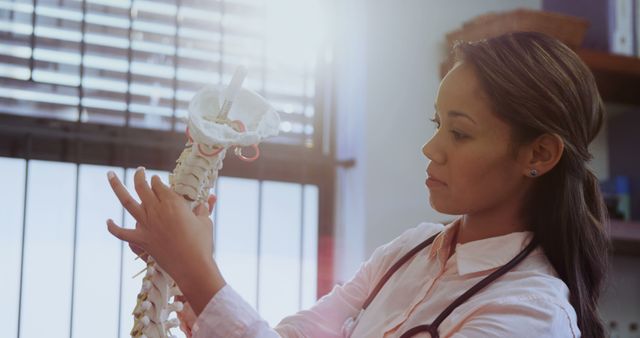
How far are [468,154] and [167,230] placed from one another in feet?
1.34

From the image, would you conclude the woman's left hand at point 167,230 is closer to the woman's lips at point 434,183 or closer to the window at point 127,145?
the woman's lips at point 434,183

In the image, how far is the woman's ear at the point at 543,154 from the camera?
1.19 m

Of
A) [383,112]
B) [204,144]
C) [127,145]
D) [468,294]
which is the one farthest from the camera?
[383,112]

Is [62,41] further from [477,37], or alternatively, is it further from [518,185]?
[518,185]

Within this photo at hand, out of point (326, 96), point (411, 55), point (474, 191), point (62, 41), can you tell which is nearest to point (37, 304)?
point (62, 41)

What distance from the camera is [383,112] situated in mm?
2521

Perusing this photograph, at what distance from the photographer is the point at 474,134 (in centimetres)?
119

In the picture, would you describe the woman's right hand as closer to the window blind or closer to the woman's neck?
the woman's neck

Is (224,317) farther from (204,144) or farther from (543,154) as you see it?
(543,154)

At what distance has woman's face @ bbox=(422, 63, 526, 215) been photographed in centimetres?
119

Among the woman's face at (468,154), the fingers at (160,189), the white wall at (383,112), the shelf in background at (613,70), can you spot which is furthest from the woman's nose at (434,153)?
the shelf in background at (613,70)

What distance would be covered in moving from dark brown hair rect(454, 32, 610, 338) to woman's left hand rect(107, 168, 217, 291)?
0.42 metres

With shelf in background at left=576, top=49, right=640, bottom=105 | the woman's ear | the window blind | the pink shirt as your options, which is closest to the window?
the window blind

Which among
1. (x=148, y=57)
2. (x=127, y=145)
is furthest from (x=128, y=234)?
(x=148, y=57)
